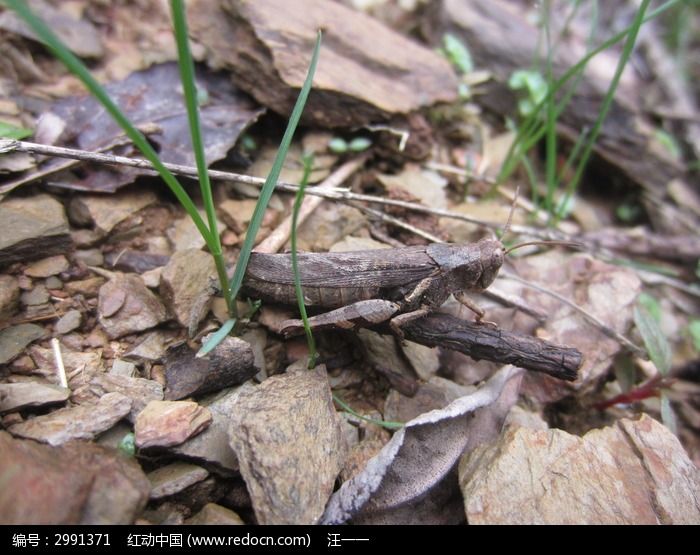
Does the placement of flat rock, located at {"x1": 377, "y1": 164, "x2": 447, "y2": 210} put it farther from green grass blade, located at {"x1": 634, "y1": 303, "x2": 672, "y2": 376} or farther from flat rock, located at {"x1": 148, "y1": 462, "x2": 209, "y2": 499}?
flat rock, located at {"x1": 148, "y1": 462, "x2": 209, "y2": 499}

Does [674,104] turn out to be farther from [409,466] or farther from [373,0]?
[409,466]

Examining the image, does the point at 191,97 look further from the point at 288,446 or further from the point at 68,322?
the point at 288,446

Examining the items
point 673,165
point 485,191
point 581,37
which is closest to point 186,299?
point 485,191

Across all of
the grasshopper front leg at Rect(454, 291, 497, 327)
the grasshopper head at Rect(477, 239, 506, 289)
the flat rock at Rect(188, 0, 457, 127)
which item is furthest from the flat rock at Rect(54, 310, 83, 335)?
the grasshopper head at Rect(477, 239, 506, 289)

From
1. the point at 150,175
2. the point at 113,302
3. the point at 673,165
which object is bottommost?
the point at 113,302

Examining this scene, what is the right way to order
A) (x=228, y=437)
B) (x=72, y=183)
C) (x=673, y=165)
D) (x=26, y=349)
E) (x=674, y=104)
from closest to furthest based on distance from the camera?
1. (x=228, y=437)
2. (x=26, y=349)
3. (x=72, y=183)
4. (x=673, y=165)
5. (x=674, y=104)

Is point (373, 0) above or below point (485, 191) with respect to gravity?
above
